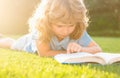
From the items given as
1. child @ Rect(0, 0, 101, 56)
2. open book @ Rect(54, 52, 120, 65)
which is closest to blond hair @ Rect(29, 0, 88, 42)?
child @ Rect(0, 0, 101, 56)

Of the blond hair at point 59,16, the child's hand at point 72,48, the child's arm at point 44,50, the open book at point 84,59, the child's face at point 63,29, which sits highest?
the blond hair at point 59,16

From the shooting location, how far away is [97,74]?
340 cm

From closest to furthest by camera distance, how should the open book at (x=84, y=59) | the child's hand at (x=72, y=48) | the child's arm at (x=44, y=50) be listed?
the open book at (x=84, y=59) < the child's hand at (x=72, y=48) < the child's arm at (x=44, y=50)

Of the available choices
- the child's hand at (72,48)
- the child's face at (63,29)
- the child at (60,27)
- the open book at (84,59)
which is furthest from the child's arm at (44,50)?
the open book at (84,59)

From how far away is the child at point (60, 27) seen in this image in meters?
4.74

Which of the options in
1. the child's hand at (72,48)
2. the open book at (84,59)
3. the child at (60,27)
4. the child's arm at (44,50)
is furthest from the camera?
the child's arm at (44,50)

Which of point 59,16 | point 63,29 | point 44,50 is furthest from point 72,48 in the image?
point 44,50

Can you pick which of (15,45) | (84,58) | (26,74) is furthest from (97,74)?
(15,45)

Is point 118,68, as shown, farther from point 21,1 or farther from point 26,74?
point 21,1

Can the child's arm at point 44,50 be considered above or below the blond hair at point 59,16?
below

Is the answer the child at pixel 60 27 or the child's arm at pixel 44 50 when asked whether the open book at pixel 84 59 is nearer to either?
the child at pixel 60 27

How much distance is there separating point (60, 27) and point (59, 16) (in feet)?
0.39

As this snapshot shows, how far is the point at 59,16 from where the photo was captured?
15.6 feet

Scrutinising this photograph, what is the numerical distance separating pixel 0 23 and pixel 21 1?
132 cm
